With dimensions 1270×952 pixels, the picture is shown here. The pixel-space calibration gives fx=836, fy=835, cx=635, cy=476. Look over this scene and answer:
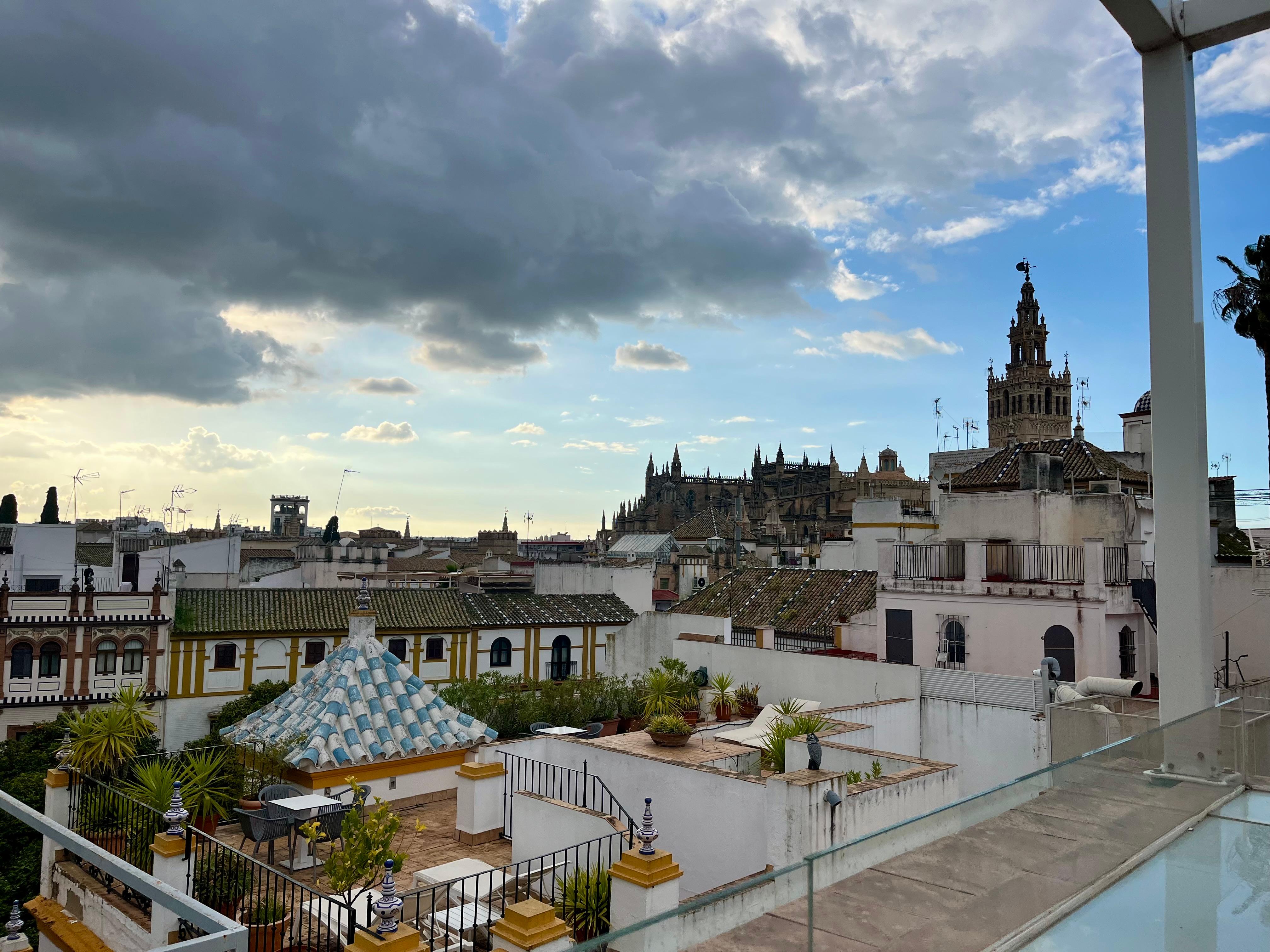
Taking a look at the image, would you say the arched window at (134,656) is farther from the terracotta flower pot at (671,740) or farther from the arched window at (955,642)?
the arched window at (955,642)

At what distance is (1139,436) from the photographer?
2767 centimetres

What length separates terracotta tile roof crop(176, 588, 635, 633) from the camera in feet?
80.7

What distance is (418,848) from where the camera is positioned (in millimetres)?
10930

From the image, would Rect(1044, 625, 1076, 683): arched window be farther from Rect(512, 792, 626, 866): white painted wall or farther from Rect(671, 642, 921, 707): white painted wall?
Rect(512, 792, 626, 866): white painted wall

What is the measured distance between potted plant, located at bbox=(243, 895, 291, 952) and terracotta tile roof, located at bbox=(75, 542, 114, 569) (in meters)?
A: 27.7

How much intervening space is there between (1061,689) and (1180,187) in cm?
832

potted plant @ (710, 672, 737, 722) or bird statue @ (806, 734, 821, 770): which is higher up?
bird statue @ (806, 734, 821, 770)

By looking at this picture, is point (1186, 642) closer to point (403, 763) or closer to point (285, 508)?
point (403, 763)

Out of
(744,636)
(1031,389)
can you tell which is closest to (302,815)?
(744,636)

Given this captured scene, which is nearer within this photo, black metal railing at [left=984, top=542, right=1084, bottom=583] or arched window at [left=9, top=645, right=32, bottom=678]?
black metal railing at [left=984, top=542, right=1084, bottom=583]

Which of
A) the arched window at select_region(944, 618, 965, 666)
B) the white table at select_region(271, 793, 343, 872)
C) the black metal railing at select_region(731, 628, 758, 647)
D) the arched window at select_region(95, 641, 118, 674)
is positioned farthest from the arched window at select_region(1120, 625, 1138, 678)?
the arched window at select_region(95, 641, 118, 674)

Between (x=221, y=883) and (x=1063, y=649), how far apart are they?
1391cm

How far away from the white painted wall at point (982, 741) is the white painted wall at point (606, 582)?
17696 mm

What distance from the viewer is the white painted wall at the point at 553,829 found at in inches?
370
